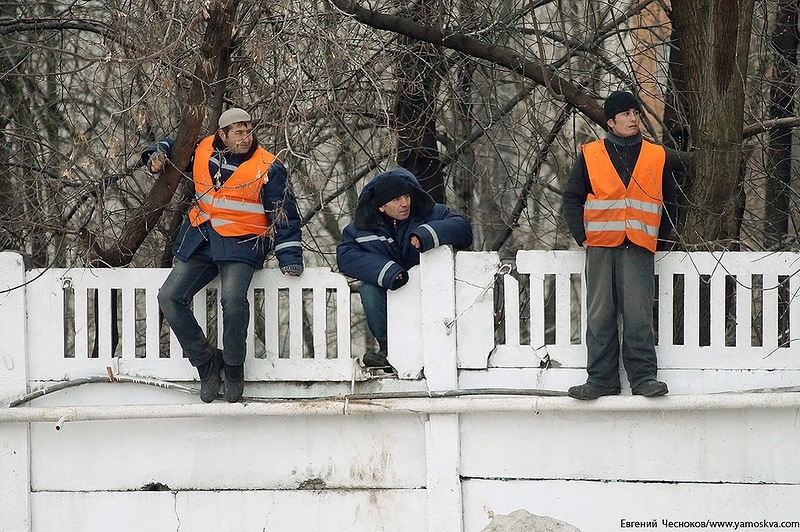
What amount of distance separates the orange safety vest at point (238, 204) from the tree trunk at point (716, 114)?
247cm

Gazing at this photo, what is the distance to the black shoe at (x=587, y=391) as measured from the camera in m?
4.90

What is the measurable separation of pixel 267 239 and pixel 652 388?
7.21ft

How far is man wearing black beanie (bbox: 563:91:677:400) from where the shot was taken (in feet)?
16.2

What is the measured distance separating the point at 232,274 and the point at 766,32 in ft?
15.0

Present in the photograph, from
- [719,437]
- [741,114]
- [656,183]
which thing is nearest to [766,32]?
[741,114]

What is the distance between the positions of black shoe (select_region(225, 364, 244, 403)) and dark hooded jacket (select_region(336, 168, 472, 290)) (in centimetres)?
82

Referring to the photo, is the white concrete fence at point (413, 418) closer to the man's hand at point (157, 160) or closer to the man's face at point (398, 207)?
the man's face at point (398, 207)

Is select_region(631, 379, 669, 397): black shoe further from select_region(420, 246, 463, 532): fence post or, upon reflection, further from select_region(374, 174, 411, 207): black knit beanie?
select_region(374, 174, 411, 207): black knit beanie

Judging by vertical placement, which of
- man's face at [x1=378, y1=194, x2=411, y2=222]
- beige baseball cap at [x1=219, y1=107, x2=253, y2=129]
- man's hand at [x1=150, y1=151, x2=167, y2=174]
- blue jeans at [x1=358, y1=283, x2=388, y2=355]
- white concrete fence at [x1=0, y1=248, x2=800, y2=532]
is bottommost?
white concrete fence at [x1=0, y1=248, x2=800, y2=532]

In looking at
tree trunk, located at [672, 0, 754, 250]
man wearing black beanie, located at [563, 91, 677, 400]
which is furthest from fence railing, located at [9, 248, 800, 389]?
tree trunk, located at [672, 0, 754, 250]

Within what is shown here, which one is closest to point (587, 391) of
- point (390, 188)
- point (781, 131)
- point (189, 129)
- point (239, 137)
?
point (390, 188)

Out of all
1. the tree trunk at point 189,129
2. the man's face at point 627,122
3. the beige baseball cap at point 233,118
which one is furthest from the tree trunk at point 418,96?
the man's face at point 627,122

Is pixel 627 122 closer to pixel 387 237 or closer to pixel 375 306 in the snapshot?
pixel 387 237

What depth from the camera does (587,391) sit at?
16.1 feet
